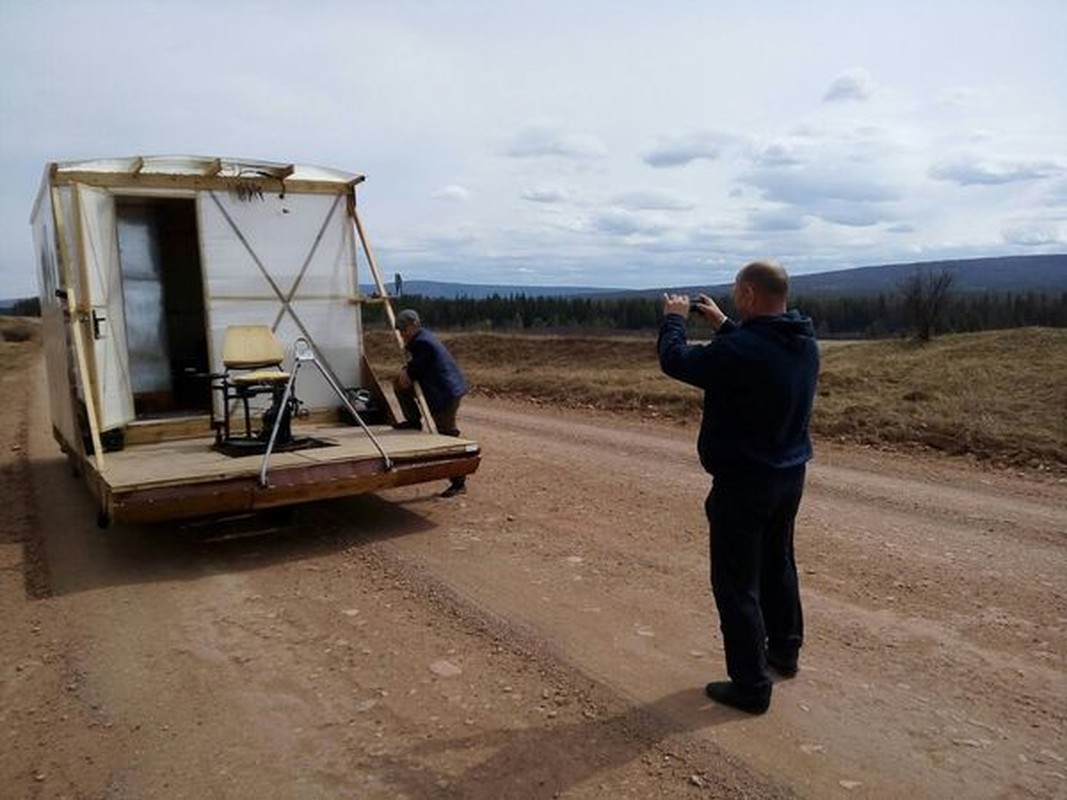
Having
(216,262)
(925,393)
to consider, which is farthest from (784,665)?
(925,393)

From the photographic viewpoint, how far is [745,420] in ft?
11.8

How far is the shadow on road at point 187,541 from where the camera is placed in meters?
5.83

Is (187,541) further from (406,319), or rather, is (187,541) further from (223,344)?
(406,319)

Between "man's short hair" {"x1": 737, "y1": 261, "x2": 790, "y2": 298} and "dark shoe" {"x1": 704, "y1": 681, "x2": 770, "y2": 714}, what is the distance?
5.45ft

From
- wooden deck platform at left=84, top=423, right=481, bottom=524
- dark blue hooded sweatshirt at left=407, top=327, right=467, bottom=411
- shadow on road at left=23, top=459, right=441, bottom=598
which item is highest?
dark blue hooded sweatshirt at left=407, top=327, right=467, bottom=411

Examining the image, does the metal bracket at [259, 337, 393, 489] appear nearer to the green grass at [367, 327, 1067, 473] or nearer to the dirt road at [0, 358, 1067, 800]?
the dirt road at [0, 358, 1067, 800]

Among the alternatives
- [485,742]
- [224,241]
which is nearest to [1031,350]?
[224,241]

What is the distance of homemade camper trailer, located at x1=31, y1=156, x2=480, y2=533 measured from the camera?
6418 millimetres

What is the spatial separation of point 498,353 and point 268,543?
17896 mm

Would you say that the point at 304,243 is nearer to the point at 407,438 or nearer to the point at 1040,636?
the point at 407,438

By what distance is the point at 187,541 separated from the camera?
21.5ft

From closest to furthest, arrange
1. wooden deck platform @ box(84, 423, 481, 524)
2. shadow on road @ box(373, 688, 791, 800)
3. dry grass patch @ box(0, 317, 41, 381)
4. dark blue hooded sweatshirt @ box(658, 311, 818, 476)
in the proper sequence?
1. shadow on road @ box(373, 688, 791, 800)
2. dark blue hooded sweatshirt @ box(658, 311, 818, 476)
3. wooden deck platform @ box(84, 423, 481, 524)
4. dry grass patch @ box(0, 317, 41, 381)

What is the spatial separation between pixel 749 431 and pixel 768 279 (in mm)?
627

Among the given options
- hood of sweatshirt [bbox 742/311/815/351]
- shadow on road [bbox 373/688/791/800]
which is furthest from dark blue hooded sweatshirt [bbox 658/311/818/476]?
shadow on road [bbox 373/688/791/800]
